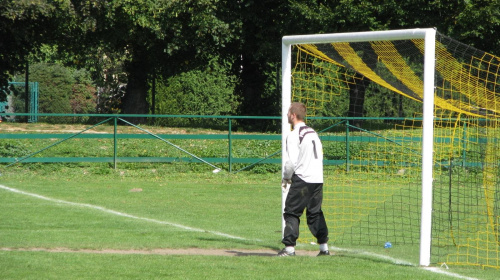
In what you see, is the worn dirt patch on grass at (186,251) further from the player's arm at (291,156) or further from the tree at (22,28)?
the tree at (22,28)

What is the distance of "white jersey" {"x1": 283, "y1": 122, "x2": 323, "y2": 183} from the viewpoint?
854cm

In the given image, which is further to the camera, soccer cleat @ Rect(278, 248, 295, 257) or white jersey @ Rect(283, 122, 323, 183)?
soccer cleat @ Rect(278, 248, 295, 257)

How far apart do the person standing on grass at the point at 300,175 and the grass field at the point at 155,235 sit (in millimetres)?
435

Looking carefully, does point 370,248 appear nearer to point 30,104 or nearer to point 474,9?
Answer: point 474,9

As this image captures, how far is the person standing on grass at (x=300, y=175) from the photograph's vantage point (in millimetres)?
8547

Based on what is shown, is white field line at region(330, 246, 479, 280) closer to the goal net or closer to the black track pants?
the goal net

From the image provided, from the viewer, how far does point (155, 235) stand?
1065 cm

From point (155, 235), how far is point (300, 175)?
3.08 m

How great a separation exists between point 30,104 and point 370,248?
29186 mm

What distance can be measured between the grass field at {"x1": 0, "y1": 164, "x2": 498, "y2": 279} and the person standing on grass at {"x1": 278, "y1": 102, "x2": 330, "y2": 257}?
44 centimetres

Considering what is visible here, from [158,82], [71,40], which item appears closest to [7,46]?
[71,40]

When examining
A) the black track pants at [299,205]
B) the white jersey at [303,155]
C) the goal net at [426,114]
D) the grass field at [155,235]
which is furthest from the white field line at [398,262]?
the white jersey at [303,155]

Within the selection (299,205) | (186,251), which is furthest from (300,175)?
(186,251)

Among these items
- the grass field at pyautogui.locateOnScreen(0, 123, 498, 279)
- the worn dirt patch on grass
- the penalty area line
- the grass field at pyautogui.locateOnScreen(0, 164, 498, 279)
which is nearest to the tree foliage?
the grass field at pyautogui.locateOnScreen(0, 123, 498, 279)
